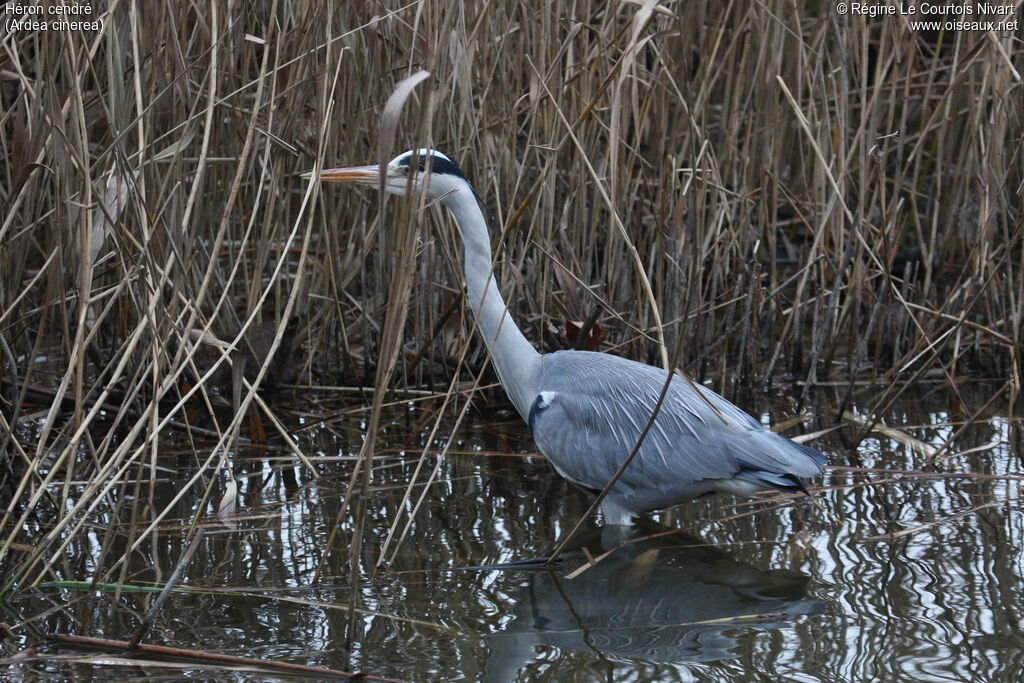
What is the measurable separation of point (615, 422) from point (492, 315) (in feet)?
1.71

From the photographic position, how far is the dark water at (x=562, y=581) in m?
2.35

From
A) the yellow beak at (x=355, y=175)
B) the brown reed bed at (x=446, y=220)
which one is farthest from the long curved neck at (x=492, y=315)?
the yellow beak at (x=355, y=175)

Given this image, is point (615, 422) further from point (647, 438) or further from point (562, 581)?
point (562, 581)

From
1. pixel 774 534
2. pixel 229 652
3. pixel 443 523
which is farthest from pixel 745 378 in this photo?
pixel 229 652

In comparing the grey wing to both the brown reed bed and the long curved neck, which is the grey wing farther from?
the brown reed bed

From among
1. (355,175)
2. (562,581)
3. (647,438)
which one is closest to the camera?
(562,581)

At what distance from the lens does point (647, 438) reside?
3.27m

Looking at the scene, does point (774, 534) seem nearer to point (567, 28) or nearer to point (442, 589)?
point (442, 589)

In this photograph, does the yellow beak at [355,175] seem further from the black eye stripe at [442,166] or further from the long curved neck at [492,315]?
the long curved neck at [492,315]

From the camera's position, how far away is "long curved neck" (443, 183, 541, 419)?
130 inches

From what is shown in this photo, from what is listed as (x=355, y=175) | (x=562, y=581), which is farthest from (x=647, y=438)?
(x=355, y=175)

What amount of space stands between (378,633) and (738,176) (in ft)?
9.70

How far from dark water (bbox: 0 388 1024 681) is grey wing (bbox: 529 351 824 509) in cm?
19

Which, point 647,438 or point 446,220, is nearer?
point 647,438
